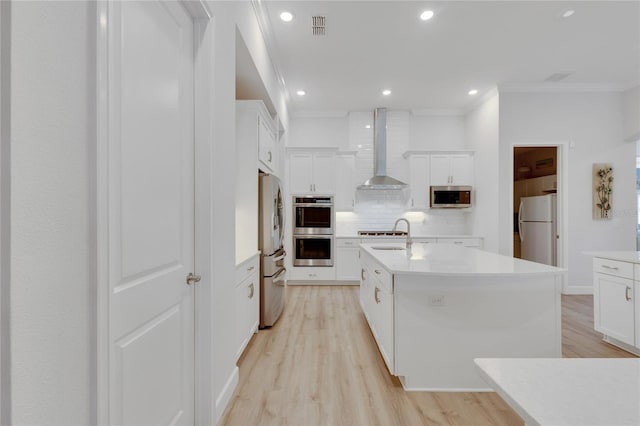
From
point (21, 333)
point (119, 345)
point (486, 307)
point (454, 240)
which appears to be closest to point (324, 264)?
point (454, 240)

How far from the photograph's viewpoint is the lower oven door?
16.8 ft

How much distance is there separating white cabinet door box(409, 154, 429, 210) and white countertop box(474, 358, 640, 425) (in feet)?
16.0

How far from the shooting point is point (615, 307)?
269 cm

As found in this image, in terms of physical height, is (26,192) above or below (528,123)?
below

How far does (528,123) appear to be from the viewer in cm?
457

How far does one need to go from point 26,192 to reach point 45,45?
35 cm

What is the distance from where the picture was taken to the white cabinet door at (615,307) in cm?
256

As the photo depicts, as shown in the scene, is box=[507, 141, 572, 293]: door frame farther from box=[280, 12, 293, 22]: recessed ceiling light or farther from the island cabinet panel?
box=[280, 12, 293, 22]: recessed ceiling light

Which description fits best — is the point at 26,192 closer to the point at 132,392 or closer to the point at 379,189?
the point at 132,392

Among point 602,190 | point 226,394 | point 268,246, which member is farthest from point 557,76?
point 226,394

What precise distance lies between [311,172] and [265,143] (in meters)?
2.06

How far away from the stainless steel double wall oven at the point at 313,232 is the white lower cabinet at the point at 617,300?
339 centimetres

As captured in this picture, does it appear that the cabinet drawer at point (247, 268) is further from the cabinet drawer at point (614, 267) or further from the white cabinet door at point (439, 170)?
the white cabinet door at point (439, 170)

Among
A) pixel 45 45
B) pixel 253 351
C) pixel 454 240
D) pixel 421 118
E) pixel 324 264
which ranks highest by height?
pixel 421 118
